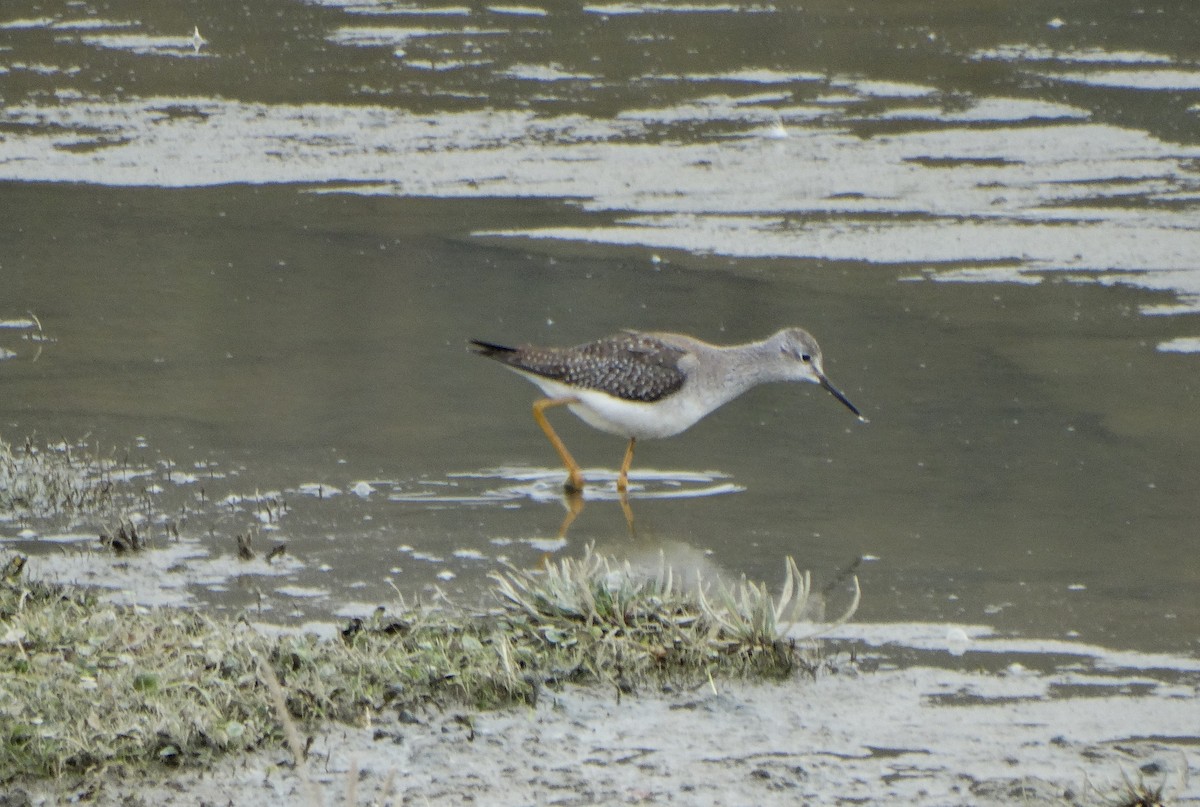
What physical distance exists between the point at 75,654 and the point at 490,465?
105 inches

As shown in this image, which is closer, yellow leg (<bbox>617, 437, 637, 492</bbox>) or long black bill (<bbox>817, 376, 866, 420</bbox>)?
yellow leg (<bbox>617, 437, 637, 492</bbox>)

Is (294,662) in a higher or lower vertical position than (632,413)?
lower

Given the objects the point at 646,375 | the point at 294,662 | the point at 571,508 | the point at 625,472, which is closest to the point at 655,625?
the point at 294,662

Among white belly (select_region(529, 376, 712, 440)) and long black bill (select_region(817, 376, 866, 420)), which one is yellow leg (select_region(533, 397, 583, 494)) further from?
long black bill (select_region(817, 376, 866, 420))

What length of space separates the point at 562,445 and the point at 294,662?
2855 millimetres

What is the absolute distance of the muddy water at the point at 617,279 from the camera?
6.49 metres

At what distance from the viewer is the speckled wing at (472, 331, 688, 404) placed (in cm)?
755

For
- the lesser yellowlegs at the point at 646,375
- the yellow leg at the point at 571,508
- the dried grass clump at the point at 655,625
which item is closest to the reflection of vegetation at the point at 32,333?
the lesser yellowlegs at the point at 646,375

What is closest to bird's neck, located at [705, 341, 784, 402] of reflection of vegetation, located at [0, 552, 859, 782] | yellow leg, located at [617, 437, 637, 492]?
yellow leg, located at [617, 437, 637, 492]

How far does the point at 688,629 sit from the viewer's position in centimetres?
530

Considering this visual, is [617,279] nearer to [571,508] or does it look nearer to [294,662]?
[571,508]

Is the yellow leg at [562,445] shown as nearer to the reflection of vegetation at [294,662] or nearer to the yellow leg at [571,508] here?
the yellow leg at [571,508]

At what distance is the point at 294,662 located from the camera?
5.02 metres

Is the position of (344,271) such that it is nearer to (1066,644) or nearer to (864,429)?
(864,429)
